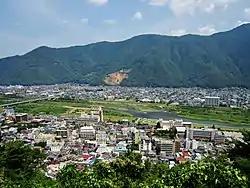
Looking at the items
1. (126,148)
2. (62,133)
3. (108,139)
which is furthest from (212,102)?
(126,148)

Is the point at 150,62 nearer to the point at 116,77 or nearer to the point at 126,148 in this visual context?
the point at 116,77

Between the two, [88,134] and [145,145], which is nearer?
[145,145]

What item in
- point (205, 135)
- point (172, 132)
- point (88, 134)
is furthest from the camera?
point (172, 132)

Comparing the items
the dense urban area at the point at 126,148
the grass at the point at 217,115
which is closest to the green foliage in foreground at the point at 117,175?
the dense urban area at the point at 126,148

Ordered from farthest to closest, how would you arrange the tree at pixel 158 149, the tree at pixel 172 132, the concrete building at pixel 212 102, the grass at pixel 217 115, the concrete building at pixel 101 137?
the concrete building at pixel 212 102 → the grass at pixel 217 115 → the tree at pixel 172 132 → the concrete building at pixel 101 137 → the tree at pixel 158 149

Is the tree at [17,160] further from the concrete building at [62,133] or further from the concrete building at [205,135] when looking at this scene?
the concrete building at [205,135]

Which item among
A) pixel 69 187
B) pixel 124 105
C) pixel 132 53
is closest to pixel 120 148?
pixel 69 187

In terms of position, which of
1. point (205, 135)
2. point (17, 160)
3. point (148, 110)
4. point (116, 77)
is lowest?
point (148, 110)
